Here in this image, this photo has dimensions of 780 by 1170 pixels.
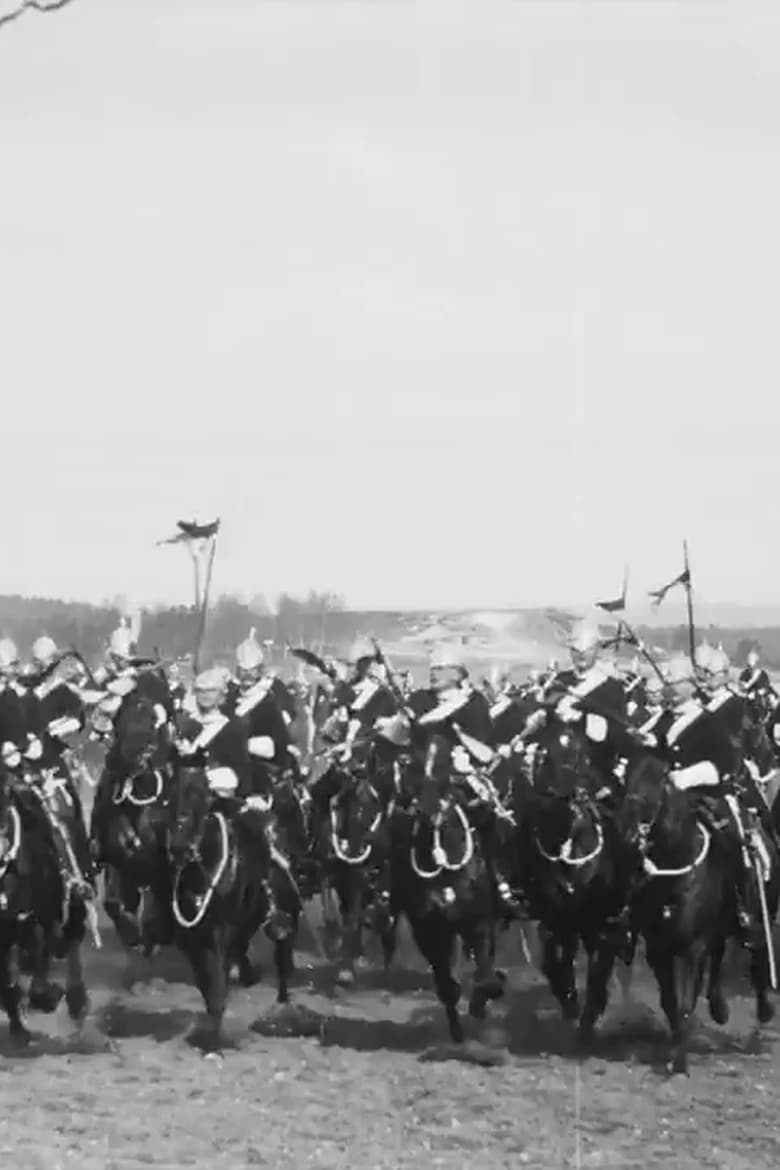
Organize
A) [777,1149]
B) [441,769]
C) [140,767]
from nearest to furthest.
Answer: [777,1149]
[441,769]
[140,767]

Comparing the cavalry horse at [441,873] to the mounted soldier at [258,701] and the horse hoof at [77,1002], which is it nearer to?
the mounted soldier at [258,701]

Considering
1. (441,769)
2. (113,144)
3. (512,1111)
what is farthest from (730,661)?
(113,144)

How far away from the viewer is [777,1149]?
10703 mm

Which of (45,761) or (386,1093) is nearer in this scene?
(386,1093)

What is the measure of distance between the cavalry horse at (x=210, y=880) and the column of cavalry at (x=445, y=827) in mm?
11

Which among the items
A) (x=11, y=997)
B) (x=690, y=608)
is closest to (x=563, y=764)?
(x=690, y=608)

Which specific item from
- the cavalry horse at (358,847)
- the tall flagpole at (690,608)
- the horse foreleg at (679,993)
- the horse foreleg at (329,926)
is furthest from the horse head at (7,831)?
the tall flagpole at (690,608)

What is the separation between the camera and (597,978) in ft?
40.6

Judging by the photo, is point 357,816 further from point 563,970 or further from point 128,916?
point 563,970

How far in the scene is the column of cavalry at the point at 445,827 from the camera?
1187cm

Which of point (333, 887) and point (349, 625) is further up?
point (349, 625)

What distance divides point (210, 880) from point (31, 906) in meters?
0.84

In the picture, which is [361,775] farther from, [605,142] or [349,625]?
[605,142]

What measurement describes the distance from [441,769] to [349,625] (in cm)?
109
